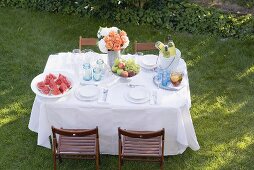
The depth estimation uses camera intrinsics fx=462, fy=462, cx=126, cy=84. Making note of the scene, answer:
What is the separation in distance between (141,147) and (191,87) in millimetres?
2233

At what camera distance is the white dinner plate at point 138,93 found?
6184 mm

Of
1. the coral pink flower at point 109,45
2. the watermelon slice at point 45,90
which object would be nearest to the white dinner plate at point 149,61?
the coral pink flower at point 109,45

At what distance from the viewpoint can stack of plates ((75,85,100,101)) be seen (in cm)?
618

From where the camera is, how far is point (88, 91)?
20.5 feet

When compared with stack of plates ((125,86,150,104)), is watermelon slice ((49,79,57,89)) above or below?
above

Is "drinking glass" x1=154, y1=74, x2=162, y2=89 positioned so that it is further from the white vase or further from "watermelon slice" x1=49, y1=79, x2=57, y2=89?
"watermelon slice" x1=49, y1=79, x2=57, y2=89

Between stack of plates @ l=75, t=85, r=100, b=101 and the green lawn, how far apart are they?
105 centimetres

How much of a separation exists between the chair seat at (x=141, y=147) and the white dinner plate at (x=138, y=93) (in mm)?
596

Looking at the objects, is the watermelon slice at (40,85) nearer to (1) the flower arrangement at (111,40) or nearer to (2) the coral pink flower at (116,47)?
(1) the flower arrangement at (111,40)

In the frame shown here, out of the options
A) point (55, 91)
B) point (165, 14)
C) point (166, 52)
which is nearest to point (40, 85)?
point (55, 91)

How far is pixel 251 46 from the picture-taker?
9008 mm

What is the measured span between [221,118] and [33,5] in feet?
16.2

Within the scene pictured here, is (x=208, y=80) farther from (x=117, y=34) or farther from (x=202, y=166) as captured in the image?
(x=117, y=34)

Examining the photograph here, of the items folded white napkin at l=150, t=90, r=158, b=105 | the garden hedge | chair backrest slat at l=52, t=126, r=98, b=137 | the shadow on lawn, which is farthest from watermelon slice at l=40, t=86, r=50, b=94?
the garden hedge
